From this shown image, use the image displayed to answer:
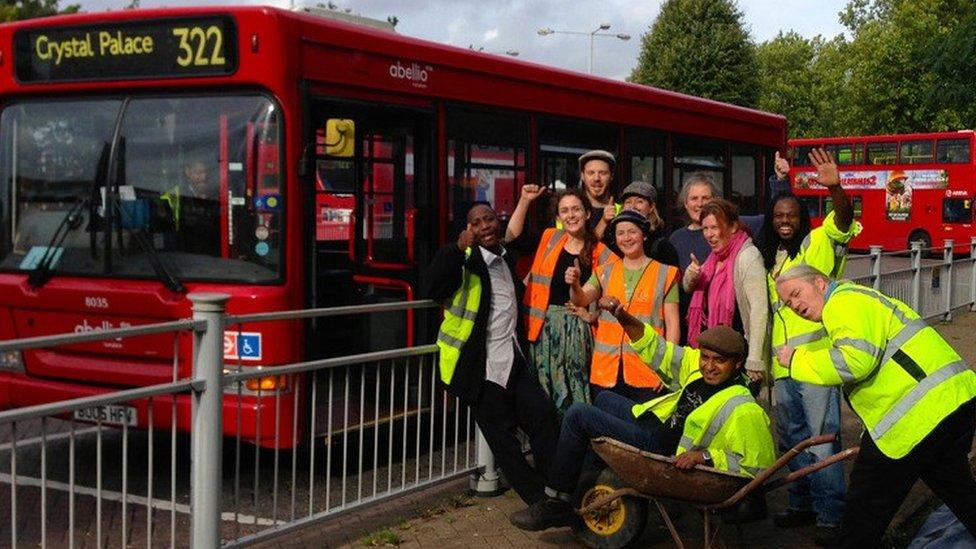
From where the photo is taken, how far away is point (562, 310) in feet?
20.4

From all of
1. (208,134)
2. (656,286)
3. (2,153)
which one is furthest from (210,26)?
(656,286)

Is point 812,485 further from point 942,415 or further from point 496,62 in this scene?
point 496,62

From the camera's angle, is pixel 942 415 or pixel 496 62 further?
pixel 496 62

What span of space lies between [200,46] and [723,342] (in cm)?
357

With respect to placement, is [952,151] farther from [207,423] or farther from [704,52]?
[207,423]

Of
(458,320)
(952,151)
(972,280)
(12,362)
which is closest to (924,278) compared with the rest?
(972,280)

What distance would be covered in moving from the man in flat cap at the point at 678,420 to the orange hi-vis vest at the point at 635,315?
21 centimetres

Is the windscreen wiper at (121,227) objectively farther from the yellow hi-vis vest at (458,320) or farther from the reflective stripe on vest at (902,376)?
the reflective stripe on vest at (902,376)

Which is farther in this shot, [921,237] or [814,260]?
[921,237]

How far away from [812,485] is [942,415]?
158cm

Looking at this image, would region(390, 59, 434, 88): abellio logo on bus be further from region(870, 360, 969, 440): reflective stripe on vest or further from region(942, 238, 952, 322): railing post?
region(942, 238, 952, 322): railing post

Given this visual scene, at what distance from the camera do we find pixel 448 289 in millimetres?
6078

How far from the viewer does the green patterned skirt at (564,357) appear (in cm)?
622

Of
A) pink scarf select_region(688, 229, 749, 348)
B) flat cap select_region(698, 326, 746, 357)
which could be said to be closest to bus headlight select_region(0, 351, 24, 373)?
pink scarf select_region(688, 229, 749, 348)
